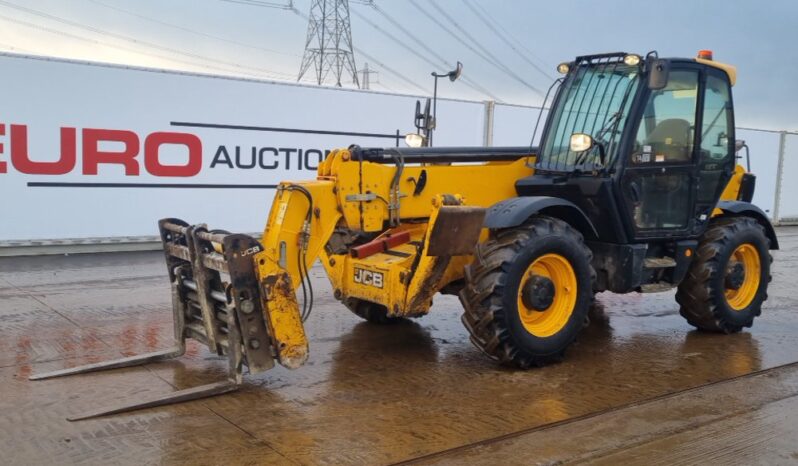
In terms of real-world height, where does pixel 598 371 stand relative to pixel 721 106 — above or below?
below

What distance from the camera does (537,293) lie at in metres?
5.77

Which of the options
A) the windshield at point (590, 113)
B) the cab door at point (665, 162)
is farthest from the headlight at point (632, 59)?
the cab door at point (665, 162)

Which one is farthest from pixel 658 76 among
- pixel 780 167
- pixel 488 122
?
pixel 780 167

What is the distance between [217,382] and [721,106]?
5.04 m

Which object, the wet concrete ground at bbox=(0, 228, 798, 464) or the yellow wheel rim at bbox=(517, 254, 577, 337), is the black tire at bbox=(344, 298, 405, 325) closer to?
the wet concrete ground at bbox=(0, 228, 798, 464)

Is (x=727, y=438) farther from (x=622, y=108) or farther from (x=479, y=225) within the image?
(x=622, y=108)

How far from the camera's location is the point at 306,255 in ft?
18.0

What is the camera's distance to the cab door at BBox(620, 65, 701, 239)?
21.2 ft

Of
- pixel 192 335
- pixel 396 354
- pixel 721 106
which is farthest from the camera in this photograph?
pixel 721 106

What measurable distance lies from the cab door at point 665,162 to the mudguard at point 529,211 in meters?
0.44

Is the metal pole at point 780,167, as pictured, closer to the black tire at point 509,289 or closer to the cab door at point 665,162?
the cab door at point 665,162

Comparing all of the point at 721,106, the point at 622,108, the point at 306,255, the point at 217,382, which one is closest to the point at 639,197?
the point at 622,108

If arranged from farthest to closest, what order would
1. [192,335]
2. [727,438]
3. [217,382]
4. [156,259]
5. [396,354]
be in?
[156,259], [396,354], [192,335], [217,382], [727,438]

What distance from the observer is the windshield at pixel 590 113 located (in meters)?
6.45
